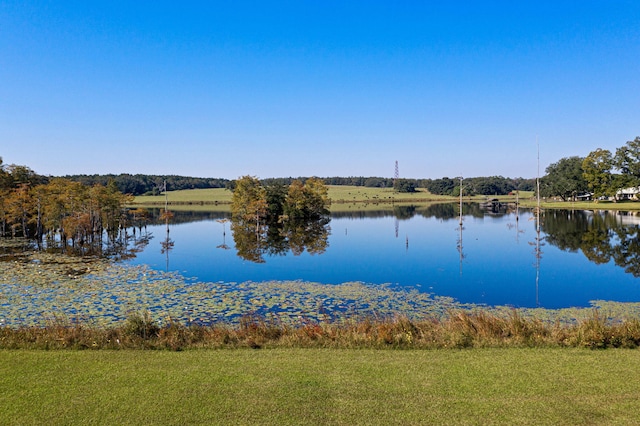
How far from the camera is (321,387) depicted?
898 cm

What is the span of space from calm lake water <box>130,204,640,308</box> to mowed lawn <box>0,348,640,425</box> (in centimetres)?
1220

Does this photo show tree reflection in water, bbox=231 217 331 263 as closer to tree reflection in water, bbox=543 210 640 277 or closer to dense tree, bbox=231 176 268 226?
dense tree, bbox=231 176 268 226

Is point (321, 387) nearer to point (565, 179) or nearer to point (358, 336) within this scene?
point (358, 336)

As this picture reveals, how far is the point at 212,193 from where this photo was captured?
188 m

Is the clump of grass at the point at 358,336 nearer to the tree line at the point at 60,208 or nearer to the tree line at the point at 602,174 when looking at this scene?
the tree line at the point at 60,208

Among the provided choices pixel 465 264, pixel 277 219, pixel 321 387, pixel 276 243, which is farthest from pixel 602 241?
pixel 277 219

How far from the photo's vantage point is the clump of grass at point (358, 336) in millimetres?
11703

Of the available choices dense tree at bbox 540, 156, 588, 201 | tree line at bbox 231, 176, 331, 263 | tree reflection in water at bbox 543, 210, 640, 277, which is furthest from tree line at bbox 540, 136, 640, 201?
tree line at bbox 231, 176, 331, 263

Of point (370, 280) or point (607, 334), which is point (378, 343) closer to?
point (607, 334)

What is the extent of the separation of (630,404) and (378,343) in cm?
574

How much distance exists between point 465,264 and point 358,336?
23.4 meters

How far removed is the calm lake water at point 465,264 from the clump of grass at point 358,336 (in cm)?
929

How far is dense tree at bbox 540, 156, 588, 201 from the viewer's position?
113719 millimetres

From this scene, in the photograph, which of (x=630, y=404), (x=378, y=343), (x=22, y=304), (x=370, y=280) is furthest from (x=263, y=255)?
(x=630, y=404)
